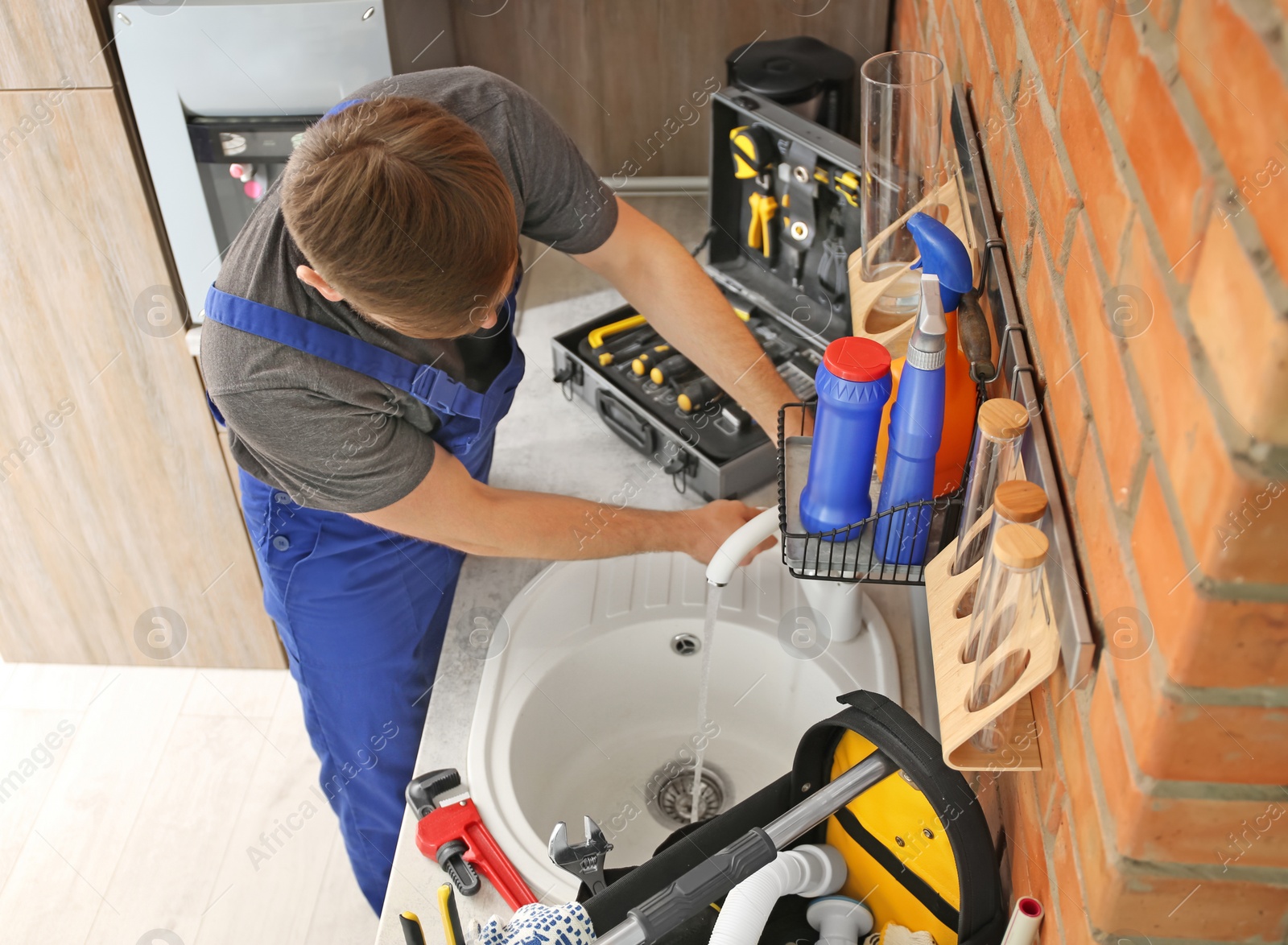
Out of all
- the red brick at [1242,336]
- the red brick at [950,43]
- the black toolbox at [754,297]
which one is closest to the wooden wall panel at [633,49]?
the black toolbox at [754,297]

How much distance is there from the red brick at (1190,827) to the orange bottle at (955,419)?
1.22 feet

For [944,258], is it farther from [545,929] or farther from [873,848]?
[545,929]

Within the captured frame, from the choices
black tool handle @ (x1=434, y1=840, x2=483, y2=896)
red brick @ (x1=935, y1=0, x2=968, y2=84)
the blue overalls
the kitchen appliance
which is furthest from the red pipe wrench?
the kitchen appliance

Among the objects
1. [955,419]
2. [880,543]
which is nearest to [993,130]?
[955,419]

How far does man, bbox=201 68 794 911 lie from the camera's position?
3.39 feet

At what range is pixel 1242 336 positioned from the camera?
0.45 meters

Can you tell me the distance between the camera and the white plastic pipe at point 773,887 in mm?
842

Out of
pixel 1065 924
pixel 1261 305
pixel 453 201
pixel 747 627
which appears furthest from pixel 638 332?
pixel 1261 305

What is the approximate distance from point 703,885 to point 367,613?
841 mm

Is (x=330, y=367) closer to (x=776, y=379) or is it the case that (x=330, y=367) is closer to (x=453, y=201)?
→ (x=453, y=201)

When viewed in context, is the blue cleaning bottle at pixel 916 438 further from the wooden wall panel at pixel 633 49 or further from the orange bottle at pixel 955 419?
the wooden wall panel at pixel 633 49

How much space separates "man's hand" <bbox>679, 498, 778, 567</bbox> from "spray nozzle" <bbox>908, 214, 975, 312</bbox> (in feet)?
1.56

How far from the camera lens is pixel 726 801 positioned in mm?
1382

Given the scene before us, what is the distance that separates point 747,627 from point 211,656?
5.41ft
